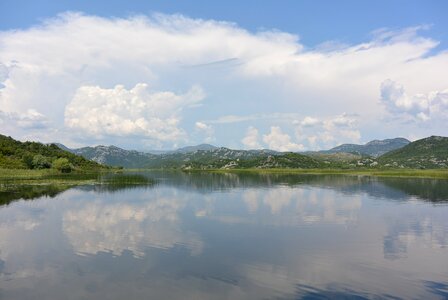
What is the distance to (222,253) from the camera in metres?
37.6

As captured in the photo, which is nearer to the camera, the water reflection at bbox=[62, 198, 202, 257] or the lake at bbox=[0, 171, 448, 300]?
the lake at bbox=[0, 171, 448, 300]

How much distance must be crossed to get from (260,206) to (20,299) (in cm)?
5315

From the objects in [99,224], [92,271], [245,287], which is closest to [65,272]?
[92,271]

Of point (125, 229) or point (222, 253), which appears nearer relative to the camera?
point (222, 253)

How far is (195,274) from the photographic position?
3077 cm

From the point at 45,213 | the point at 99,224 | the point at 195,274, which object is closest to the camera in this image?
the point at 195,274

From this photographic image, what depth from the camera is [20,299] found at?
84.3 ft

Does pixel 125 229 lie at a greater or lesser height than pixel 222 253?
greater

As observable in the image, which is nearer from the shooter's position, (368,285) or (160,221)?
(368,285)

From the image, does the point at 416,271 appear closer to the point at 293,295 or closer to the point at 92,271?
the point at 293,295

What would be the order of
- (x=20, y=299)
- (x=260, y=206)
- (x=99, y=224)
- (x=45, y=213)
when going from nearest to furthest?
1. (x=20, y=299)
2. (x=99, y=224)
3. (x=45, y=213)
4. (x=260, y=206)

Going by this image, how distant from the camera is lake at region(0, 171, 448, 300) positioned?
91.0ft

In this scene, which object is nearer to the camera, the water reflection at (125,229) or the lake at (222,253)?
the lake at (222,253)

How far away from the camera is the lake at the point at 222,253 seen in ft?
91.0
